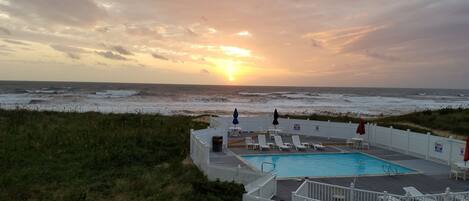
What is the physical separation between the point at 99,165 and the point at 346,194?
8730 mm

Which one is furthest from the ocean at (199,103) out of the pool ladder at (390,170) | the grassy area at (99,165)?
the pool ladder at (390,170)

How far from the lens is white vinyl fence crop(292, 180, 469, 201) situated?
8.36 meters

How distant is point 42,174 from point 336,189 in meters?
8.94

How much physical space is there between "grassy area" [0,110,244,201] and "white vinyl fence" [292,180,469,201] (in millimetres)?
1688

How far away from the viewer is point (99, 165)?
14617 mm

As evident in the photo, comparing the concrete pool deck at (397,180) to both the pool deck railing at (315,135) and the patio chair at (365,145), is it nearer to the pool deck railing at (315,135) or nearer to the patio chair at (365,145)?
the pool deck railing at (315,135)

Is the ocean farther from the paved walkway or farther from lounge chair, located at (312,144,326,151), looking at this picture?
the paved walkway

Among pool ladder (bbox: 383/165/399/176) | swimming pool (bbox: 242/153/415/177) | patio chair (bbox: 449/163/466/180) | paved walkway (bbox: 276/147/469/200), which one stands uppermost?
patio chair (bbox: 449/163/466/180)

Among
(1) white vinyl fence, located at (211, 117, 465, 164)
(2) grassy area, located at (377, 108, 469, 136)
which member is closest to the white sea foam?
(2) grassy area, located at (377, 108, 469, 136)

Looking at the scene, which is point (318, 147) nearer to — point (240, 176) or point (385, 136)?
point (385, 136)

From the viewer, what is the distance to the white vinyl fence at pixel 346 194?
27.4 ft

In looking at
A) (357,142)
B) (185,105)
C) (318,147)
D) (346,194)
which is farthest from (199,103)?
(346,194)

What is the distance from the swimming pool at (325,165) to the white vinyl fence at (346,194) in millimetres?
2990

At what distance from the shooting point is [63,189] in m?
11.7
